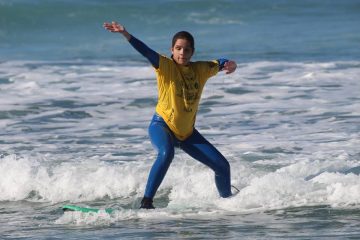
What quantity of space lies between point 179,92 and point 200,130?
514cm

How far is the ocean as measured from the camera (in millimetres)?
9109

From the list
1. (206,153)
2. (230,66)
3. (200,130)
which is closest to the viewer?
(206,153)

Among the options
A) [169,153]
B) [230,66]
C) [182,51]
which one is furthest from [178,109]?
A: [230,66]

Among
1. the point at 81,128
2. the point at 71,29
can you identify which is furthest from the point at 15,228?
the point at 71,29

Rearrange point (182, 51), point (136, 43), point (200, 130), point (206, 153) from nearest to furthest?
point (136, 43) < point (182, 51) < point (206, 153) < point (200, 130)

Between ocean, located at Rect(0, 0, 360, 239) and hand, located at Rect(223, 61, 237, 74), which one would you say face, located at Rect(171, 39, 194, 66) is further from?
ocean, located at Rect(0, 0, 360, 239)

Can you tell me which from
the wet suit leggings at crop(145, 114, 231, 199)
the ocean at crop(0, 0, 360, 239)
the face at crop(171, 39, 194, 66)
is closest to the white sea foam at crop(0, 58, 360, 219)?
the ocean at crop(0, 0, 360, 239)

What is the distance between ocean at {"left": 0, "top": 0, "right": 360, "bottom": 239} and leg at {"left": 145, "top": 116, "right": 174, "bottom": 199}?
0.32m

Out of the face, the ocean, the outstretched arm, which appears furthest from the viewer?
the ocean

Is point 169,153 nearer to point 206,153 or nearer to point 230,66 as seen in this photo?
point 206,153

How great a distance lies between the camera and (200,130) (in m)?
14.1

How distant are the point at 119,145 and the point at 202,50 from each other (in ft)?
40.4

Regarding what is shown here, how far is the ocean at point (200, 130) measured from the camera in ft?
29.9

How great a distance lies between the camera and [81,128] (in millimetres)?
14461
